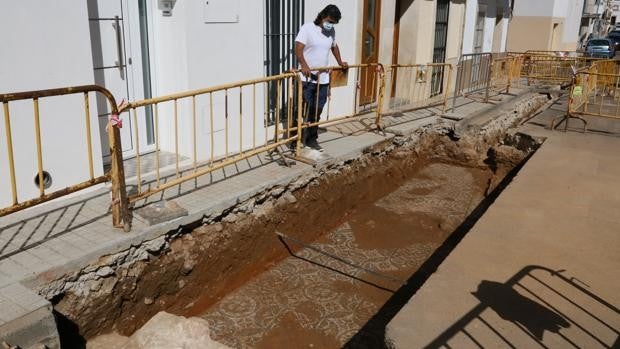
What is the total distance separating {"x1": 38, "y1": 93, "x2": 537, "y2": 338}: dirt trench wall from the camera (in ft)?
13.4

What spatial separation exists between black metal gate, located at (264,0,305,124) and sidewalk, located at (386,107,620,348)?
3620 mm

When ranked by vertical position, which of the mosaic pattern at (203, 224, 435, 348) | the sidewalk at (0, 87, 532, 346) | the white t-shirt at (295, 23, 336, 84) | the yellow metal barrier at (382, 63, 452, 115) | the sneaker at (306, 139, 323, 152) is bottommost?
the mosaic pattern at (203, 224, 435, 348)

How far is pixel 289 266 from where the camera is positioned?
5.77 metres

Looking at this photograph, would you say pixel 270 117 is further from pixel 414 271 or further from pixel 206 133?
pixel 414 271

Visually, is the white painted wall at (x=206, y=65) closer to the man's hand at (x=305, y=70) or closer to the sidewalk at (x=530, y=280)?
the man's hand at (x=305, y=70)

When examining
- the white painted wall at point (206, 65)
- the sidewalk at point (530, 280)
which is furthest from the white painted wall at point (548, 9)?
the white painted wall at point (206, 65)

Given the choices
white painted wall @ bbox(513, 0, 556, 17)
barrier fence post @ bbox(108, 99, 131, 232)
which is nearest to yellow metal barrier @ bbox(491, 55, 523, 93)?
barrier fence post @ bbox(108, 99, 131, 232)

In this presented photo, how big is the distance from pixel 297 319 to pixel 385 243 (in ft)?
6.30

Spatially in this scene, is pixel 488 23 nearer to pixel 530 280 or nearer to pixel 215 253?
pixel 530 280

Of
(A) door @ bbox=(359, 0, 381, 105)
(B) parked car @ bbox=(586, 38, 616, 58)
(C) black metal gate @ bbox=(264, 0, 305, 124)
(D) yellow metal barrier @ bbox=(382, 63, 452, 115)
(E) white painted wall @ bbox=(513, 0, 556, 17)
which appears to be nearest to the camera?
(C) black metal gate @ bbox=(264, 0, 305, 124)

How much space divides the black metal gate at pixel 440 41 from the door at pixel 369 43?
9.07 ft

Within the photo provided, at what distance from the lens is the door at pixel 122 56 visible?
570 centimetres

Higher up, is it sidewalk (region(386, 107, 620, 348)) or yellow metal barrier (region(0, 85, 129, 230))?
yellow metal barrier (region(0, 85, 129, 230))

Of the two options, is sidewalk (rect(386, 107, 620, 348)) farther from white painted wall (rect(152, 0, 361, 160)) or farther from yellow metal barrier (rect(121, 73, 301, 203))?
white painted wall (rect(152, 0, 361, 160))
